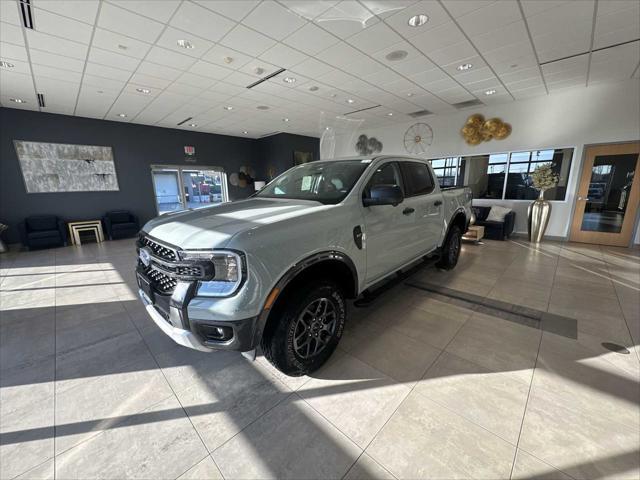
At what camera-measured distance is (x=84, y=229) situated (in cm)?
664

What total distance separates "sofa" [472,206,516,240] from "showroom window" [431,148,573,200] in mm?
737

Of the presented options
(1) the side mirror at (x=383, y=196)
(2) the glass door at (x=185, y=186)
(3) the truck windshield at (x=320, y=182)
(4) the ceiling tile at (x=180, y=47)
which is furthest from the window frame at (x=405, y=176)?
(2) the glass door at (x=185, y=186)

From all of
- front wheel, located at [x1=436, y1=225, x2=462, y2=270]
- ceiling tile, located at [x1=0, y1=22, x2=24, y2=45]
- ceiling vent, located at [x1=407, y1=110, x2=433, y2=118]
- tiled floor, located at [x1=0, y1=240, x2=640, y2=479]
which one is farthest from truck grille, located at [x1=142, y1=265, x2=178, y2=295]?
ceiling vent, located at [x1=407, y1=110, x2=433, y2=118]

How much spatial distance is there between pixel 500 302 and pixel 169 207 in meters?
9.52

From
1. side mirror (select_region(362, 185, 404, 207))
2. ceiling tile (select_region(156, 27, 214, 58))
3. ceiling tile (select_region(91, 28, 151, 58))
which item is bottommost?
side mirror (select_region(362, 185, 404, 207))

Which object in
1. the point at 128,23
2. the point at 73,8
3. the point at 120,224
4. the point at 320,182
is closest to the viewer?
the point at 320,182

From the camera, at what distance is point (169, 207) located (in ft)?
29.1

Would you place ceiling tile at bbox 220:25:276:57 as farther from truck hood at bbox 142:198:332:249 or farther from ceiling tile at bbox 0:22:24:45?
truck hood at bbox 142:198:332:249

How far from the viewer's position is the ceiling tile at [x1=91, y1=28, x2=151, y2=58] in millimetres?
3076

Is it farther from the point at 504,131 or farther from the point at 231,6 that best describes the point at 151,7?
the point at 504,131

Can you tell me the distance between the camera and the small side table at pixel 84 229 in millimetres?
6520

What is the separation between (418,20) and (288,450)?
4.11 m

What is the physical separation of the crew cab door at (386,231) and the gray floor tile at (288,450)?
3.55ft

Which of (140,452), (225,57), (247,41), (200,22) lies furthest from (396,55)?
(140,452)
